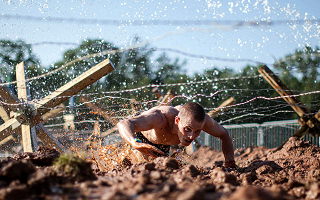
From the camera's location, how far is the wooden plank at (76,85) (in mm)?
5786

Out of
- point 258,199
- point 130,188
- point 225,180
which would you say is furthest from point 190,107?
point 258,199

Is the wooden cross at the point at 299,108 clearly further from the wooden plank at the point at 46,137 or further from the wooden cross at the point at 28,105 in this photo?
the wooden plank at the point at 46,137

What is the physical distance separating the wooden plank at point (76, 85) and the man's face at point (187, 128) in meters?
1.35

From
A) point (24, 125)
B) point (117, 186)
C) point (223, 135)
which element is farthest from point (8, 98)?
point (117, 186)

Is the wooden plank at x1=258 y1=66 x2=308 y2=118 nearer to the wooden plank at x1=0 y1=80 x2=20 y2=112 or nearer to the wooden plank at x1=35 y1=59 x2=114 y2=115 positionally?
the wooden plank at x1=35 y1=59 x2=114 y2=115

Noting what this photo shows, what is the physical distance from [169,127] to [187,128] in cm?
65

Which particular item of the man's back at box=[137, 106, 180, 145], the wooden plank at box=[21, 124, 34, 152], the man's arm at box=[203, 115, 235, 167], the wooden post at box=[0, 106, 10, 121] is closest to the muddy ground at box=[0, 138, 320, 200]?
the man's back at box=[137, 106, 180, 145]

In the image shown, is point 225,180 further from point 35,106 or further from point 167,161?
point 35,106

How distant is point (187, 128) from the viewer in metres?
5.27

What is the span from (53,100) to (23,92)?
27.0 inches

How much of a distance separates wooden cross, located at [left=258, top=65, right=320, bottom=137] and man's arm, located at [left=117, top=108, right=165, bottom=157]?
132 inches

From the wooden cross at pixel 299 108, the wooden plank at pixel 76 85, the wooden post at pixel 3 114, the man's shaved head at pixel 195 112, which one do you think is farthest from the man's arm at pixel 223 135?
the wooden post at pixel 3 114

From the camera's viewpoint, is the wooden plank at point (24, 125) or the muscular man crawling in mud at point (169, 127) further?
the wooden plank at point (24, 125)

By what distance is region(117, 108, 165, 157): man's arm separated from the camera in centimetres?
444
